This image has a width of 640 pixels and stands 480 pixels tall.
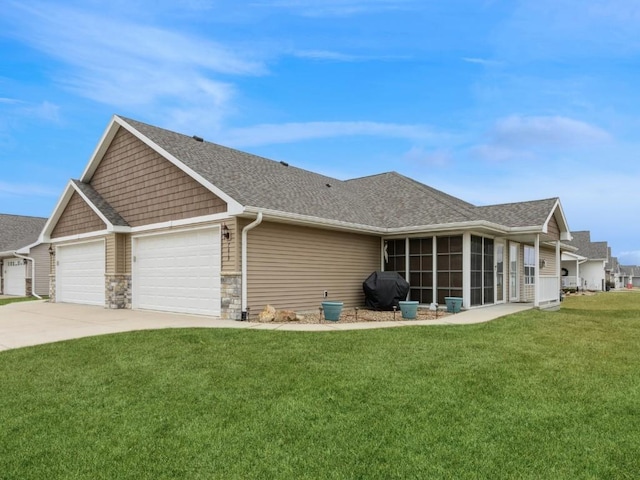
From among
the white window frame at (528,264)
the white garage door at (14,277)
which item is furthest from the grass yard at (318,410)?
the white garage door at (14,277)

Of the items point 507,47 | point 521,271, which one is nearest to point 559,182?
point 521,271

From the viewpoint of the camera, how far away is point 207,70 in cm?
1532

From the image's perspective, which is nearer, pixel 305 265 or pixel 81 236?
pixel 305 265

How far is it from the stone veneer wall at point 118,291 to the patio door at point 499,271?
512 inches

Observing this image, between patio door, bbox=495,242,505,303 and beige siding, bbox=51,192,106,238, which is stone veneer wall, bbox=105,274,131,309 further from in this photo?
patio door, bbox=495,242,505,303

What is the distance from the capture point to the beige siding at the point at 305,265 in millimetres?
Answer: 11305

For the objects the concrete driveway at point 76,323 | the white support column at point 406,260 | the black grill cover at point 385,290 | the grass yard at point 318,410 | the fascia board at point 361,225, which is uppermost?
the fascia board at point 361,225

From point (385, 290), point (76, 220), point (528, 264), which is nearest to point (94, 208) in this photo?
point (76, 220)

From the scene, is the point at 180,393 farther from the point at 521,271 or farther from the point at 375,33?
the point at 521,271

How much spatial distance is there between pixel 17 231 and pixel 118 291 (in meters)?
21.8

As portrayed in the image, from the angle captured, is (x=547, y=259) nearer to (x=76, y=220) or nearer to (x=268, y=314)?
(x=268, y=314)

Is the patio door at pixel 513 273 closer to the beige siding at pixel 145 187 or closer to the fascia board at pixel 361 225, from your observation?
the fascia board at pixel 361 225

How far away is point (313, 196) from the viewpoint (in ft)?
48.7

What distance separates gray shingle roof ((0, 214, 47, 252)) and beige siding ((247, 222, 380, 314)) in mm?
20821
